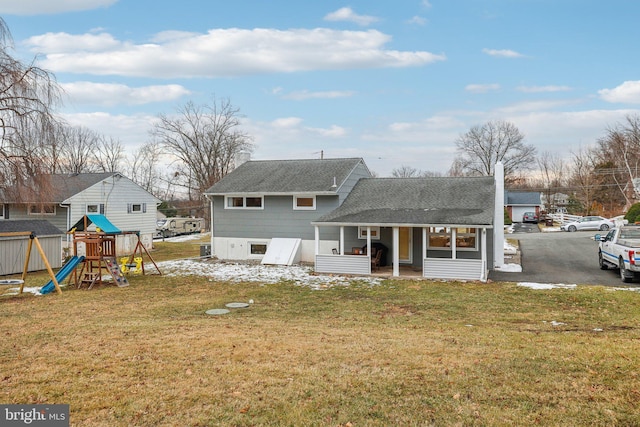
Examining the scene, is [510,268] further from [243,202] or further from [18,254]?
[18,254]

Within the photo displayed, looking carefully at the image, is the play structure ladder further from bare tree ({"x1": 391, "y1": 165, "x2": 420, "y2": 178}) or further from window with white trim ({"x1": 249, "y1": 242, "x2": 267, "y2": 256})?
bare tree ({"x1": 391, "y1": 165, "x2": 420, "y2": 178})

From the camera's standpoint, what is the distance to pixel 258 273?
18.0 m

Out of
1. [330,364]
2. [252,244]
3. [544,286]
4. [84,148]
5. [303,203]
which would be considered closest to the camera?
[330,364]

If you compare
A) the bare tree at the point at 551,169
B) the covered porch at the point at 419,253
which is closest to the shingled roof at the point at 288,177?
the covered porch at the point at 419,253

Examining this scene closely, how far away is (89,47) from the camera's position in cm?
1727

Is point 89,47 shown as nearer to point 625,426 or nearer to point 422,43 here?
point 422,43

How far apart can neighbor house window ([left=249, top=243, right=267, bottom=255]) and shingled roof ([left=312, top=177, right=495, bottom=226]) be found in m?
4.47

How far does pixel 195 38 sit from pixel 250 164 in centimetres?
886

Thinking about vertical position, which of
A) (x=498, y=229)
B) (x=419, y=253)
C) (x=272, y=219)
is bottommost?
(x=419, y=253)

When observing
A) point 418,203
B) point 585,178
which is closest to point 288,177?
point 418,203

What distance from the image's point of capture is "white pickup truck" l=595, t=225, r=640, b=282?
1403 centimetres

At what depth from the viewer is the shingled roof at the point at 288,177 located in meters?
21.0

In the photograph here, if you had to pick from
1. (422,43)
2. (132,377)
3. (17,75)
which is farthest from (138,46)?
(132,377)

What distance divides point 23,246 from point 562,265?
79.8 feet
